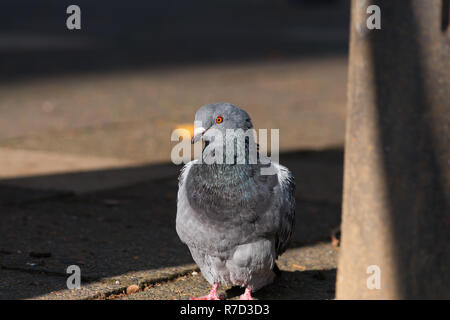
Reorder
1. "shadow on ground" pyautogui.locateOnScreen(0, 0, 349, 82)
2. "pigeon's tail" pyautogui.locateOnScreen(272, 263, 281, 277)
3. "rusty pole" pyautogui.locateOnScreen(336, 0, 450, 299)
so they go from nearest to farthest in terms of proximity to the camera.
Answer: "rusty pole" pyautogui.locateOnScreen(336, 0, 450, 299)
"pigeon's tail" pyautogui.locateOnScreen(272, 263, 281, 277)
"shadow on ground" pyautogui.locateOnScreen(0, 0, 349, 82)

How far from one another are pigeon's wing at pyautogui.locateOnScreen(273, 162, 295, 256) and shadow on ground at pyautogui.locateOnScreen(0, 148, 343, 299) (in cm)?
83

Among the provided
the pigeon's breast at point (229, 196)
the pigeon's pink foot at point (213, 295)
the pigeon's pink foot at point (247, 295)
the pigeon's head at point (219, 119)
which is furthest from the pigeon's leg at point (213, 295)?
the pigeon's head at point (219, 119)

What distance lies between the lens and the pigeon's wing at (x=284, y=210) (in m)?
4.28

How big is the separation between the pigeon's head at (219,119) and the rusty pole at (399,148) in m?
1.06

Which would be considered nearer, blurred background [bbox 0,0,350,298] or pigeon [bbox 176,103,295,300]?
pigeon [bbox 176,103,295,300]

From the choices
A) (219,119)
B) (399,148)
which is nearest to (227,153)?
(219,119)

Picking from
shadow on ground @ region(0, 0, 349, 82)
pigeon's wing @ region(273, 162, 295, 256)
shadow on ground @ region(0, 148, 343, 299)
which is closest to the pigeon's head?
pigeon's wing @ region(273, 162, 295, 256)

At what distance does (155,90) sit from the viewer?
11.5 meters

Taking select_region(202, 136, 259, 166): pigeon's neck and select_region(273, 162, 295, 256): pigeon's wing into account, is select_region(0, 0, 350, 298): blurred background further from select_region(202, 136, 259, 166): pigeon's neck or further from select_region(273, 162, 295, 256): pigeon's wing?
select_region(202, 136, 259, 166): pigeon's neck

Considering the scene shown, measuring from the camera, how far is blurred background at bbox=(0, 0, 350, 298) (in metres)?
5.43

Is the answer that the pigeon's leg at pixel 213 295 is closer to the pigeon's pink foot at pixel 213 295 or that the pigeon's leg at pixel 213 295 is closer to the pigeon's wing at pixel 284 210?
the pigeon's pink foot at pixel 213 295

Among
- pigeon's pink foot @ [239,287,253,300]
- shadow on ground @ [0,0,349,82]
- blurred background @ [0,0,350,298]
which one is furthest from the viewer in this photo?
shadow on ground @ [0,0,349,82]

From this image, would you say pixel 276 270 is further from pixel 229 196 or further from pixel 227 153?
pixel 227 153

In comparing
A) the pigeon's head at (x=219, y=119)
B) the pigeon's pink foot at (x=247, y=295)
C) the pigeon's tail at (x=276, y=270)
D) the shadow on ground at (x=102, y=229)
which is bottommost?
the pigeon's pink foot at (x=247, y=295)
